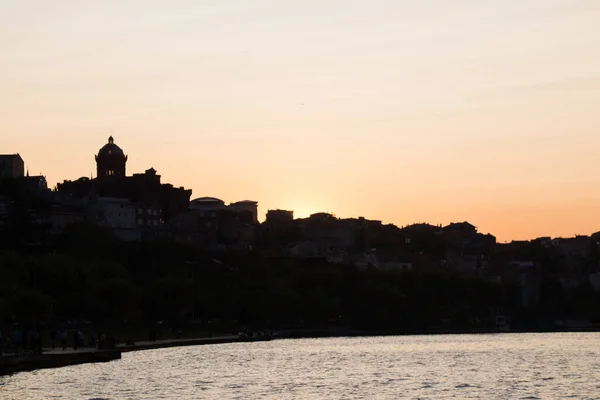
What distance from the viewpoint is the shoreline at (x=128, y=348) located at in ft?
238

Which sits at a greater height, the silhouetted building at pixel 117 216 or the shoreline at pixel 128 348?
the silhouetted building at pixel 117 216

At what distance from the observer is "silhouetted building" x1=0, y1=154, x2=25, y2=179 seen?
188 m

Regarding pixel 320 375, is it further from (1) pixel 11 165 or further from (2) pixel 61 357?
(1) pixel 11 165

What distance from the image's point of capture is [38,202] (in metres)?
176

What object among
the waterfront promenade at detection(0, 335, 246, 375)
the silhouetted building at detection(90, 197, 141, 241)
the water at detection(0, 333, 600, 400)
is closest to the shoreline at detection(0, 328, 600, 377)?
the waterfront promenade at detection(0, 335, 246, 375)

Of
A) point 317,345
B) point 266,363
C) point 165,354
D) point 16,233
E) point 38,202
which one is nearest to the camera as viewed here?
point 266,363

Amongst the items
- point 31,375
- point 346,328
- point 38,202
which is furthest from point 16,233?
point 31,375

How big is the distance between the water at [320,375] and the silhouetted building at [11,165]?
8009 centimetres

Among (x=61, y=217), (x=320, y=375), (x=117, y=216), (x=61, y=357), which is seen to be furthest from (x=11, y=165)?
(x=320, y=375)

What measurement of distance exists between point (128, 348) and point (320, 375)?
2115 centimetres

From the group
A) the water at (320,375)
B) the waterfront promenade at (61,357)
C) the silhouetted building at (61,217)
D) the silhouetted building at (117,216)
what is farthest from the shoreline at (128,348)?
the silhouetted building at (117,216)

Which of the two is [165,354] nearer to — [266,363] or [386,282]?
[266,363]

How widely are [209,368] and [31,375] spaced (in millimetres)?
15513

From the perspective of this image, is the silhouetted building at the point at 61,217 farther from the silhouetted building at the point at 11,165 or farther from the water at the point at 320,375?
the water at the point at 320,375
